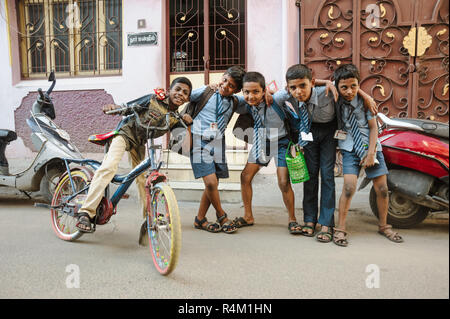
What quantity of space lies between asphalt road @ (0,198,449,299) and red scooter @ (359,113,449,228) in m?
0.10

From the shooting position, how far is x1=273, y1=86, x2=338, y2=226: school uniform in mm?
2543

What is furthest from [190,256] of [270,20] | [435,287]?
[270,20]

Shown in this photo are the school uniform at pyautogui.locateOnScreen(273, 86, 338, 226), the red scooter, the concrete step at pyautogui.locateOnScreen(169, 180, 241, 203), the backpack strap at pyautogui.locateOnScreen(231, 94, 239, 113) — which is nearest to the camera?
the red scooter

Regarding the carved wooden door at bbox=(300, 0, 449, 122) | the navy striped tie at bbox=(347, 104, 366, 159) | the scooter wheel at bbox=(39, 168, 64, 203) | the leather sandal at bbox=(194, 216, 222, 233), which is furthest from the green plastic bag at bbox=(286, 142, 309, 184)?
the scooter wheel at bbox=(39, 168, 64, 203)

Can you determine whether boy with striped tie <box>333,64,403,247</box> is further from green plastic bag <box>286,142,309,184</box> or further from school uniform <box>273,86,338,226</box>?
green plastic bag <box>286,142,309,184</box>

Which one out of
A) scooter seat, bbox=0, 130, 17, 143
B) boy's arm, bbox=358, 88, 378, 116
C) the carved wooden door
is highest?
the carved wooden door

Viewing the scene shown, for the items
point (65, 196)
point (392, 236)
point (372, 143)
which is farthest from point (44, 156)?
point (392, 236)

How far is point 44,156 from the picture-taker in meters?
3.78

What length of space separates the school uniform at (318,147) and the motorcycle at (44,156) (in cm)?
241

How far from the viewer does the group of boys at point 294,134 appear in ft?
7.64

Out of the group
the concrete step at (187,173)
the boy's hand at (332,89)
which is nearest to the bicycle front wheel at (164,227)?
the boy's hand at (332,89)

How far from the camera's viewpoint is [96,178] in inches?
99.7

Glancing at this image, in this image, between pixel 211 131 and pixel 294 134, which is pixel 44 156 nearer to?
pixel 211 131

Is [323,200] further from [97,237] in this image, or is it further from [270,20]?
[270,20]
